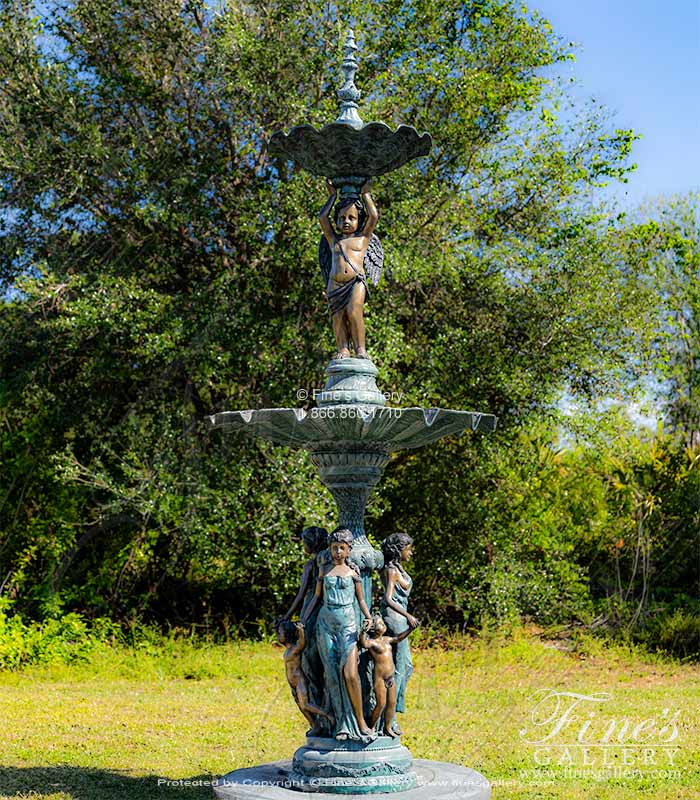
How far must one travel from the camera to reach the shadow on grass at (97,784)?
24.4 ft

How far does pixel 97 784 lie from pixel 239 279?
7035 millimetres

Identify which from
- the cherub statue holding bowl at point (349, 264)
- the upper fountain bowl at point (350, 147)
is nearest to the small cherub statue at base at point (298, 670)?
the cherub statue holding bowl at point (349, 264)

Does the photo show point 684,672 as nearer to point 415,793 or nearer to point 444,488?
point 444,488

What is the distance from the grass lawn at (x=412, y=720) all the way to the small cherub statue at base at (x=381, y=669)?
1.96 metres

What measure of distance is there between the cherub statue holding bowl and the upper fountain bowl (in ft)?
0.46

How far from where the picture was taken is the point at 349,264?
6.48 metres

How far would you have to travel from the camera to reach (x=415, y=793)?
19.2ft

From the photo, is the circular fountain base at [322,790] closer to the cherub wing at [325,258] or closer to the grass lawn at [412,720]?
the grass lawn at [412,720]

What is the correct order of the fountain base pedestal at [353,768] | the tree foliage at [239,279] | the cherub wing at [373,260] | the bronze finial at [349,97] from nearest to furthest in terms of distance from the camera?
the fountain base pedestal at [353,768]
the bronze finial at [349,97]
the cherub wing at [373,260]
the tree foliage at [239,279]

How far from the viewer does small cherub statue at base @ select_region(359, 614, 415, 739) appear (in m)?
6.04

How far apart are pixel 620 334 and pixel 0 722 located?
8.85m

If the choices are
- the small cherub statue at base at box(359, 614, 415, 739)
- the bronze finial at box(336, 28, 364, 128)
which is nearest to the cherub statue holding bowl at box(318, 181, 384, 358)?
the bronze finial at box(336, 28, 364, 128)

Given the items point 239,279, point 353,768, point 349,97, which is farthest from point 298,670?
point 239,279

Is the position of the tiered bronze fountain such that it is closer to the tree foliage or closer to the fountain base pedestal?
the fountain base pedestal
